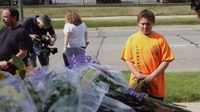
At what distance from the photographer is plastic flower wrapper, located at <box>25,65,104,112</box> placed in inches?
91.6

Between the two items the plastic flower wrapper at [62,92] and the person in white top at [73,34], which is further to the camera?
the person in white top at [73,34]

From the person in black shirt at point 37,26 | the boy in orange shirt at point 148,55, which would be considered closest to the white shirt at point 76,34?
the person in black shirt at point 37,26

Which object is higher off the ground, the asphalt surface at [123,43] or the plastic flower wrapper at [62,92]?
the plastic flower wrapper at [62,92]

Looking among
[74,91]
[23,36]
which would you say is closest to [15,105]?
[74,91]

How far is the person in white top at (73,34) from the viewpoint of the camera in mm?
7715

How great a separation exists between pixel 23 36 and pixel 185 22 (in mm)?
16354

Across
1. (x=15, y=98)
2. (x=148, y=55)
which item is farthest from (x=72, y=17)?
(x=15, y=98)

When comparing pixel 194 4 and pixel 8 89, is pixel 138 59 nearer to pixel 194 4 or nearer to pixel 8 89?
pixel 194 4

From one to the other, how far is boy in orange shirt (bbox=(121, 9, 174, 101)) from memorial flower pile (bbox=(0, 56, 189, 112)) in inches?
58.0

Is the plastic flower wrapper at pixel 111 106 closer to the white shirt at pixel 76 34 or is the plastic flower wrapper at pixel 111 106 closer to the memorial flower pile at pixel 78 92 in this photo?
the memorial flower pile at pixel 78 92

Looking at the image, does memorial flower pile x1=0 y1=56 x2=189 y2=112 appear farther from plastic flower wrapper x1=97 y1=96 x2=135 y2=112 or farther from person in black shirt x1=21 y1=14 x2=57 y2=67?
person in black shirt x1=21 y1=14 x2=57 y2=67

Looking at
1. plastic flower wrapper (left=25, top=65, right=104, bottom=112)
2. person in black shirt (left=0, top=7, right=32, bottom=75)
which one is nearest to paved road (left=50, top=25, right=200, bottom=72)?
person in black shirt (left=0, top=7, right=32, bottom=75)

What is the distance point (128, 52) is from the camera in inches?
177

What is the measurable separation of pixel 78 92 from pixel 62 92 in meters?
0.11
